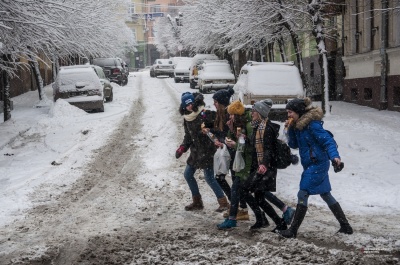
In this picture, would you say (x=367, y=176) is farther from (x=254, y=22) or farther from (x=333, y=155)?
(x=254, y=22)

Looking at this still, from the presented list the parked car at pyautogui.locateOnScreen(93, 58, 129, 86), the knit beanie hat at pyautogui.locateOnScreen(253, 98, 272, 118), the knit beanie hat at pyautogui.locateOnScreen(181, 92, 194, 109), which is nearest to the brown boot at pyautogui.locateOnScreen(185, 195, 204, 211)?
the knit beanie hat at pyautogui.locateOnScreen(181, 92, 194, 109)

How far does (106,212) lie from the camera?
7664 mm

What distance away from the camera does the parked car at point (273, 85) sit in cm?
1562

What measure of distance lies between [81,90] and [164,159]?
345 inches

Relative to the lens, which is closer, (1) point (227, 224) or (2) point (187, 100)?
(1) point (227, 224)

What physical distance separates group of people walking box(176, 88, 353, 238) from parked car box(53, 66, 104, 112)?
13.0m

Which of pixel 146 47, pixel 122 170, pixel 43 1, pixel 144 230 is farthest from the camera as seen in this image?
pixel 146 47

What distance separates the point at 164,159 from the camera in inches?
469

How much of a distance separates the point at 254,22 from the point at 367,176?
39.0ft

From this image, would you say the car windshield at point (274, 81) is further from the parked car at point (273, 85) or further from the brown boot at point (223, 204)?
the brown boot at point (223, 204)

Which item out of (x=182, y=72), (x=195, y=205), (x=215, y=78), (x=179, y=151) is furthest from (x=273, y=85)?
(x=182, y=72)

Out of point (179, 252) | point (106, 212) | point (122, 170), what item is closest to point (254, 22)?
point (122, 170)

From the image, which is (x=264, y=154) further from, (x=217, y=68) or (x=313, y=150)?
(x=217, y=68)

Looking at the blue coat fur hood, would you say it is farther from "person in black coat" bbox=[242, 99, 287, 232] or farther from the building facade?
the building facade
